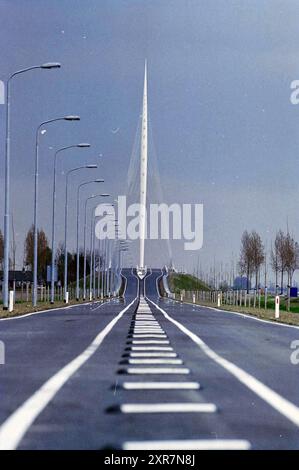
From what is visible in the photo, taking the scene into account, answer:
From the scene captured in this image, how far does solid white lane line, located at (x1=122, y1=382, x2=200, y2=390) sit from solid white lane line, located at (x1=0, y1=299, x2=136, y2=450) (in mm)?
776

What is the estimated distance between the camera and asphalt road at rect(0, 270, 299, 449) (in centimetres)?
763

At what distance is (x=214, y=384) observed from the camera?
11.8 metres

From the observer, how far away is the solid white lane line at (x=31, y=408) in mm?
Result: 7645

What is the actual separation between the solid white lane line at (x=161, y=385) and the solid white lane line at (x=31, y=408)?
0.78 metres

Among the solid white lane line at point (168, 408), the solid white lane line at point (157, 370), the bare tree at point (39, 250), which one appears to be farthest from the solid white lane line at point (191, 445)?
the bare tree at point (39, 250)

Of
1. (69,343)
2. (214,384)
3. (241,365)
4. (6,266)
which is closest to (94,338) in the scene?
(69,343)

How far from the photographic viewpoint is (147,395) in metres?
10.4

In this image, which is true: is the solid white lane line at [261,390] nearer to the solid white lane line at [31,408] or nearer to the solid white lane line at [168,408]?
the solid white lane line at [168,408]

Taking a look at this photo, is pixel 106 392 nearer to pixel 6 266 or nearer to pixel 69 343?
pixel 69 343

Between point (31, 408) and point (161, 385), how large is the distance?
7.59ft

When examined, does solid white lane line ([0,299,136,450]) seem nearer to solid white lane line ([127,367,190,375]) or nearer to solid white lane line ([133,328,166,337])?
solid white lane line ([127,367,190,375])
